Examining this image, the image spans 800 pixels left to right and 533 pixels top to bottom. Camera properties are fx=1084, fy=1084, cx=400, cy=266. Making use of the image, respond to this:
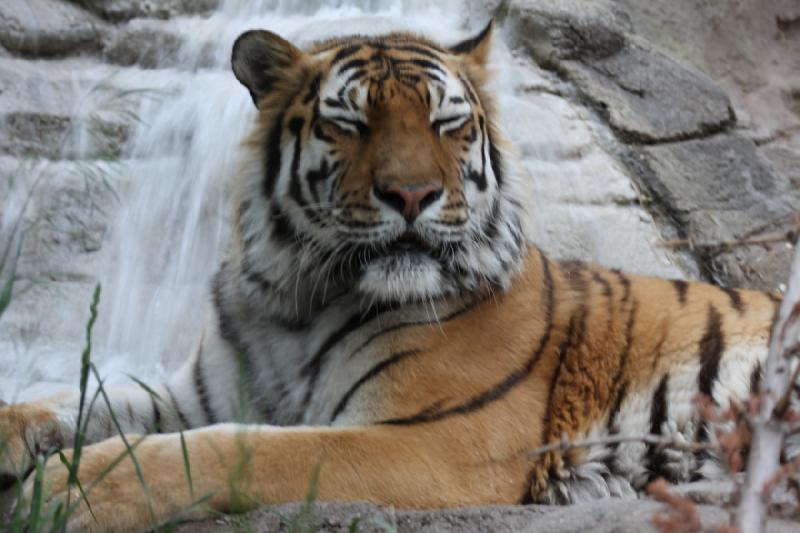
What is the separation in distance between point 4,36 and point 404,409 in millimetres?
3943

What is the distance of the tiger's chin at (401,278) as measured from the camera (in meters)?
2.70

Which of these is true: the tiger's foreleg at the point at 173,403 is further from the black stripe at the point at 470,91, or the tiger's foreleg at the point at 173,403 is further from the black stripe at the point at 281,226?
the black stripe at the point at 470,91

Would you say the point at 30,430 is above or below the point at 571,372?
below

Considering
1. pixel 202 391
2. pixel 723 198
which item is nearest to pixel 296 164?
pixel 202 391

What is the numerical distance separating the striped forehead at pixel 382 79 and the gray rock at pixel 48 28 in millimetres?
3169

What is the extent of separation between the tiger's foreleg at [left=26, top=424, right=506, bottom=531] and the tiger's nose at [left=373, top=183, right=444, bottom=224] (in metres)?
0.52

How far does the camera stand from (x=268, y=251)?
2928 millimetres

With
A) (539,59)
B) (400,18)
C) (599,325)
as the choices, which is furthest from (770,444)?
(400,18)

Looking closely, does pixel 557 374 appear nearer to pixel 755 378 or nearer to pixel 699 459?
pixel 699 459

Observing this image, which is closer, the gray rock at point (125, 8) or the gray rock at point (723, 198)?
the gray rock at point (723, 198)

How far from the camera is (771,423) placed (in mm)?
1305

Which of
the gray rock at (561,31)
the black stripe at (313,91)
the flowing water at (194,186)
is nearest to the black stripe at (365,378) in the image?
the black stripe at (313,91)

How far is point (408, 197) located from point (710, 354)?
3.31 ft

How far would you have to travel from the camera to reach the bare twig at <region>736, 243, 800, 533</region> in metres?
1.23
